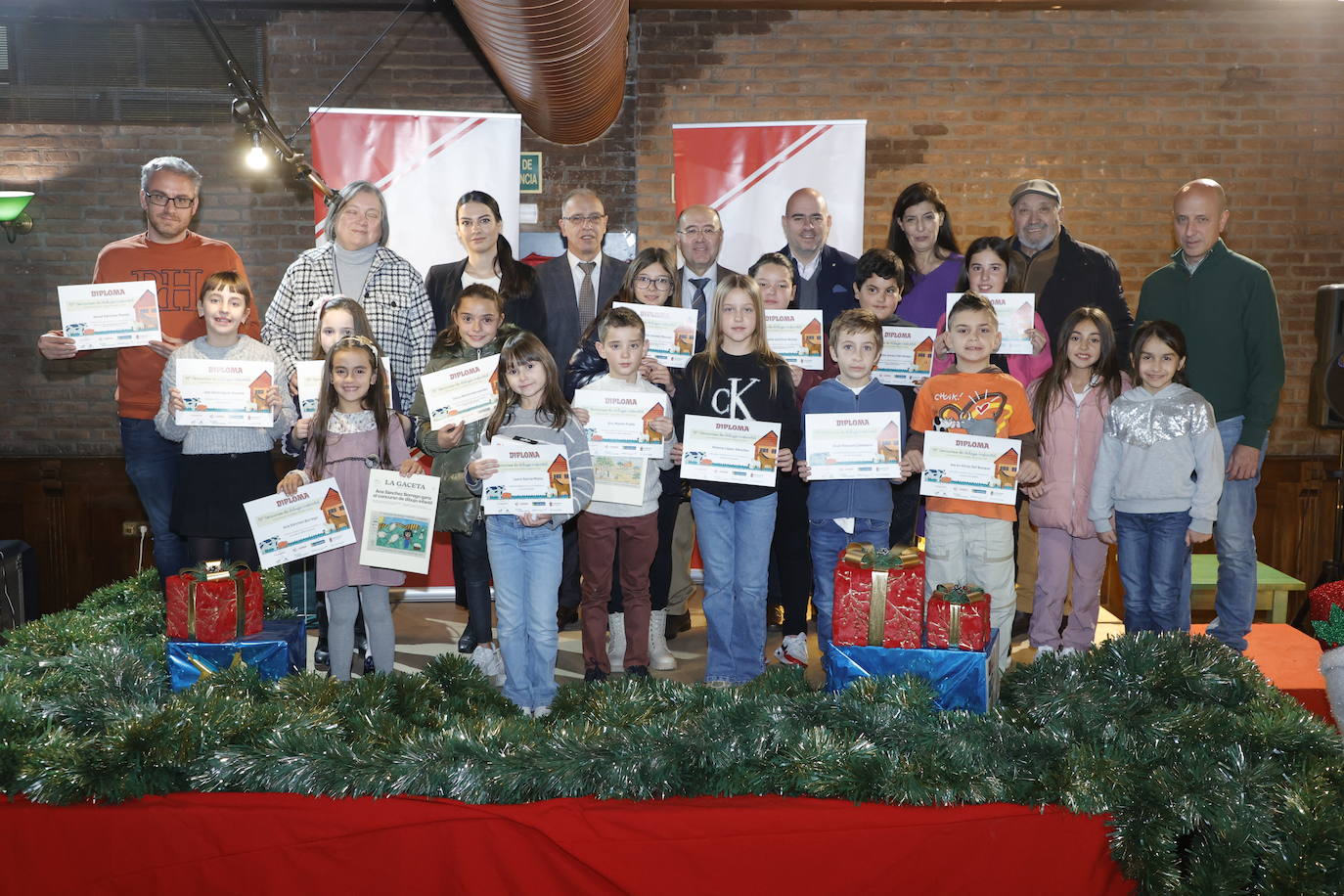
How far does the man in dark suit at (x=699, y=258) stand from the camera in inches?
170

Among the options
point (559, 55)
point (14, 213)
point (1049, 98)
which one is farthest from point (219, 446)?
point (1049, 98)

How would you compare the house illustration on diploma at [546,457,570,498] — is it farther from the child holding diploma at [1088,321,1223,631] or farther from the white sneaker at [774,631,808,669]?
the child holding diploma at [1088,321,1223,631]

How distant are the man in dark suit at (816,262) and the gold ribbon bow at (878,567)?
1534 millimetres

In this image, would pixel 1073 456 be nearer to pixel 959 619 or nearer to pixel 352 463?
pixel 959 619

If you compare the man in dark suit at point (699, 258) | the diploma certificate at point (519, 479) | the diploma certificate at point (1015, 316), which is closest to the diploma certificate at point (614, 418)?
the diploma certificate at point (519, 479)

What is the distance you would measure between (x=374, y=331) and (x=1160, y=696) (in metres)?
2.92

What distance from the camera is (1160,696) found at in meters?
3.00

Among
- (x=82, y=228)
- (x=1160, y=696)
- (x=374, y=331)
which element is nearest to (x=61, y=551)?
(x=82, y=228)

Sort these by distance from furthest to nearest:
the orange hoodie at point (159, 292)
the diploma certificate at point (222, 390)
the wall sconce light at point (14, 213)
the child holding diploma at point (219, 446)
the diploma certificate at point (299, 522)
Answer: the wall sconce light at point (14, 213)
the orange hoodie at point (159, 292)
the child holding diploma at point (219, 446)
the diploma certificate at point (222, 390)
the diploma certificate at point (299, 522)

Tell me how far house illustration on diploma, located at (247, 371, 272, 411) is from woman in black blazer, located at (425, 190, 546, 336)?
845mm

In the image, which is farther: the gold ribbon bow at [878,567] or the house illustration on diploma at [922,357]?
the house illustration on diploma at [922,357]

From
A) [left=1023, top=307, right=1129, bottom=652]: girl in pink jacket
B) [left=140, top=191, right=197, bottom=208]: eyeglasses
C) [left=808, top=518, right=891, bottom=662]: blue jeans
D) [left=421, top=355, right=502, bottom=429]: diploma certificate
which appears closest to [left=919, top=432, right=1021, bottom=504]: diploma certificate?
[left=808, top=518, right=891, bottom=662]: blue jeans

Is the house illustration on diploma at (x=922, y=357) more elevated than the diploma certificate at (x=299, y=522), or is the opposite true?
the house illustration on diploma at (x=922, y=357)

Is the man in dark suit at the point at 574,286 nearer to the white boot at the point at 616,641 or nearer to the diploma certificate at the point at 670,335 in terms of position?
the diploma certificate at the point at 670,335
